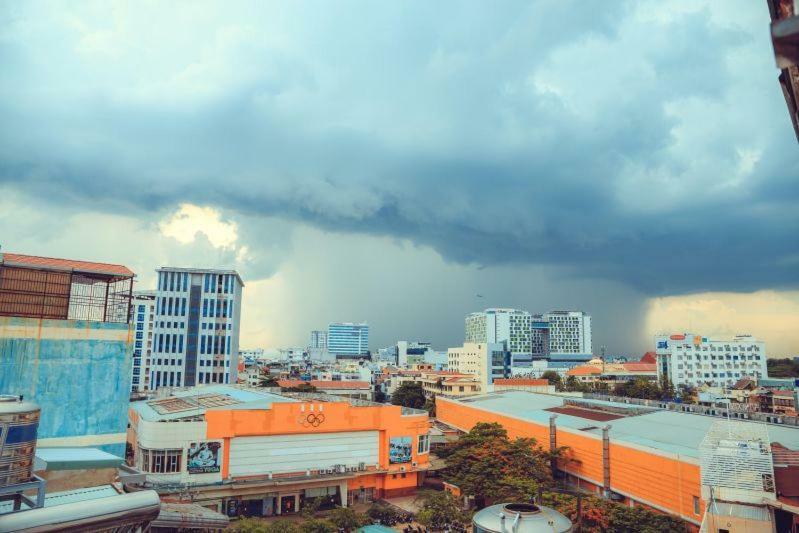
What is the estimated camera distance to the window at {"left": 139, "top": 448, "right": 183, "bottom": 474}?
30.5m

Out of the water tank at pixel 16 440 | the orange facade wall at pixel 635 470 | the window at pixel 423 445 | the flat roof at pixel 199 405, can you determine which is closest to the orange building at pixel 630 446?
the orange facade wall at pixel 635 470

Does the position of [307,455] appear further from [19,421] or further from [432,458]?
[19,421]

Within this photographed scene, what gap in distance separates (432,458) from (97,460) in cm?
2982

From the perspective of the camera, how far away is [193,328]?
76.3 metres

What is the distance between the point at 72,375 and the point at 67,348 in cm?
127

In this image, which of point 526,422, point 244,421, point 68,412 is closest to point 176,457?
point 244,421

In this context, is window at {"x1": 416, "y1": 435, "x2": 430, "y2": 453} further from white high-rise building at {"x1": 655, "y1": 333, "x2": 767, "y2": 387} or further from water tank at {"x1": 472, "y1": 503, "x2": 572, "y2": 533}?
white high-rise building at {"x1": 655, "y1": 333, "x2": 767, "y2": 387}

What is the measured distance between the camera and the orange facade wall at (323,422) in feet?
107

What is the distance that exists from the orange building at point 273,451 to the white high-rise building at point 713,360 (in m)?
78.7

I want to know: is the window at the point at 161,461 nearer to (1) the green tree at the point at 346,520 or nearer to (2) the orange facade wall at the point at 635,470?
(1) the green tree at the point at 346,520

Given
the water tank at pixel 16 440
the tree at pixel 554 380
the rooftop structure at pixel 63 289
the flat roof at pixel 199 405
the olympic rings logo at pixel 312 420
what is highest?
the rooftop structure at pixel 63 289

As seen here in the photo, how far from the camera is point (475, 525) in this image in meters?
18.8

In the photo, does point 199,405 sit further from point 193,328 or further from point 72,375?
point 193,328

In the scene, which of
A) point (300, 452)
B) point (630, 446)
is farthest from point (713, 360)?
point (300, 452)
